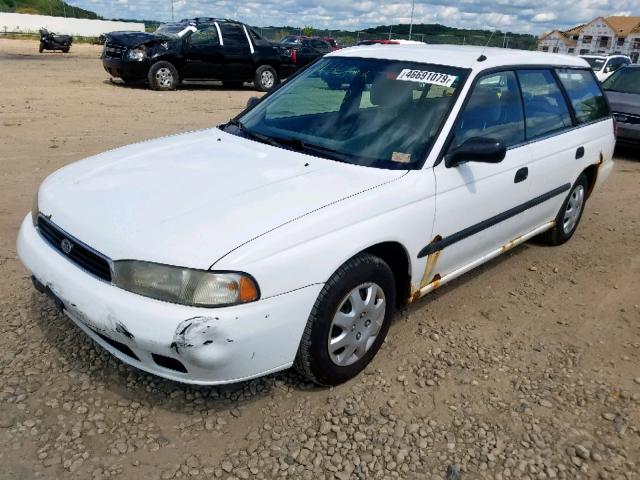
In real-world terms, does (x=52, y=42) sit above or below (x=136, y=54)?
below

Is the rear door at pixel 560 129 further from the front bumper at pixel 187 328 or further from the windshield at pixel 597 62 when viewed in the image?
the windshield at pixel 597 62

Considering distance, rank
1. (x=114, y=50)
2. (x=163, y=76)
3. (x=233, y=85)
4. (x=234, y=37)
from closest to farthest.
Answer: (x=114, y=50), (x=163, y=76), (x=234, y=37), (x=233, y=85)

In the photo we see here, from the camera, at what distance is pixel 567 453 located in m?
2.46

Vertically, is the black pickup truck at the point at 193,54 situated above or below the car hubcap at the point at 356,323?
above

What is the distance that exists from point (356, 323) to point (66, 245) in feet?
4.76

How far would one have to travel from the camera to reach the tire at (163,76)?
13.1 meters

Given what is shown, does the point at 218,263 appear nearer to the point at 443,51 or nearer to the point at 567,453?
the point at 567,453

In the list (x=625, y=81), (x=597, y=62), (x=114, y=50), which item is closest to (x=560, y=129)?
(x=625, y=81)

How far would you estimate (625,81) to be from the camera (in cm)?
925

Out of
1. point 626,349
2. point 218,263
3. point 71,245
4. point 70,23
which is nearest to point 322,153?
point 218,263

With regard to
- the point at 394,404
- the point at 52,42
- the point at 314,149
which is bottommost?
the point at 394,404

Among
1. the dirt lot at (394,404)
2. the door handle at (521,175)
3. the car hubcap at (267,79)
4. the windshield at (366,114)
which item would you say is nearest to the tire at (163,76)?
the car hubcap at (267,79)

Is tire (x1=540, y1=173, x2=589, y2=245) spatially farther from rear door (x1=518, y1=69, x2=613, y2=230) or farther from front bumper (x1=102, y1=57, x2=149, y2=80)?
front bumper (x1=102, y1=57, x2=149, y2=80)

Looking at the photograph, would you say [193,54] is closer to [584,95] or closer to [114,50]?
[114,50]
